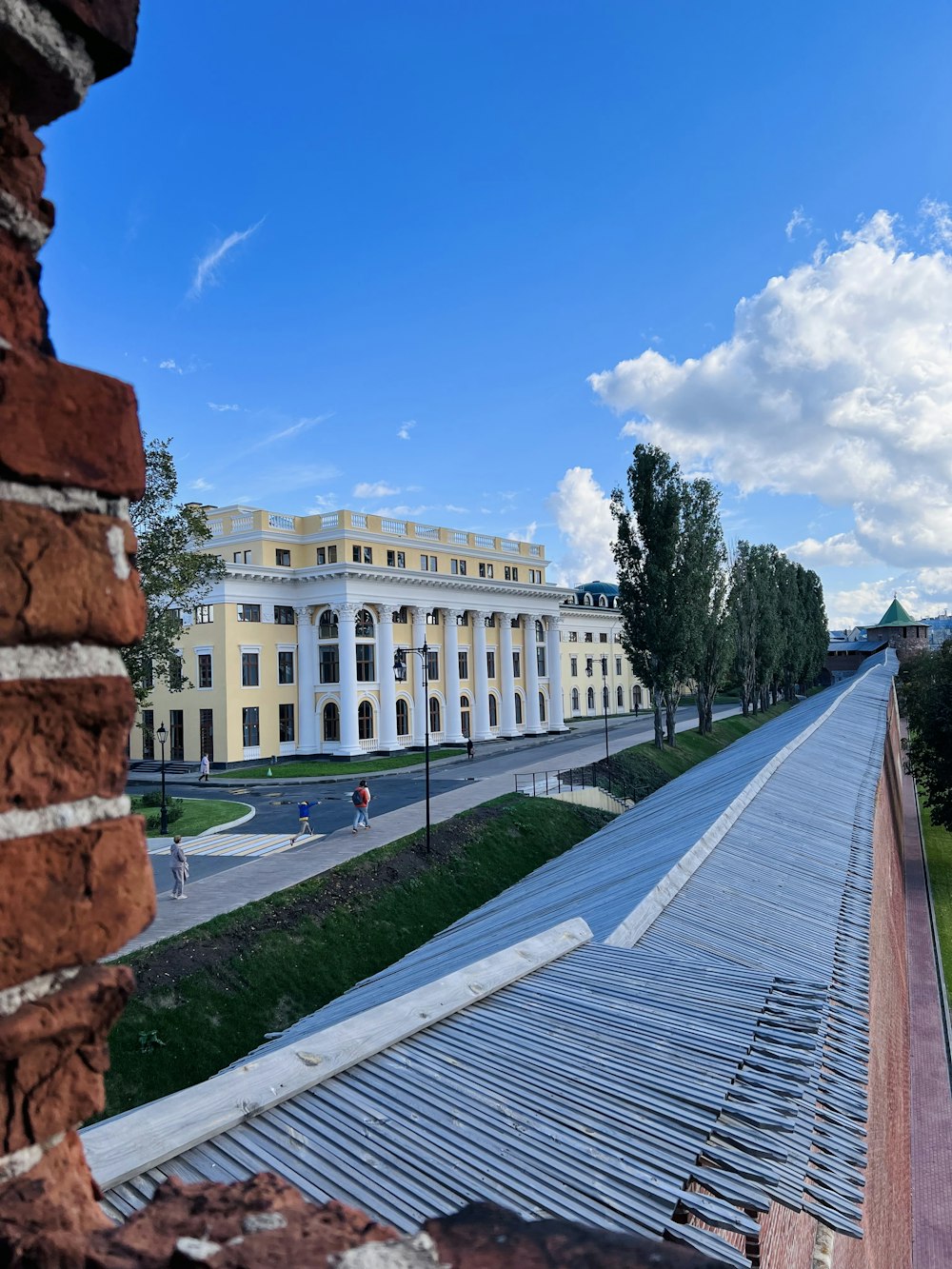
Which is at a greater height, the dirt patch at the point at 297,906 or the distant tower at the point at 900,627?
the distant tower at the point at 900,627

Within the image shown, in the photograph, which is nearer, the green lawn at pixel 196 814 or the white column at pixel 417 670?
the green lawn at pixel 196 814

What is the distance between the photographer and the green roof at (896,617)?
10012 cm

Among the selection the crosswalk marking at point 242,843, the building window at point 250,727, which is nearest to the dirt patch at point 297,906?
the crosswalk marking at point 242,843

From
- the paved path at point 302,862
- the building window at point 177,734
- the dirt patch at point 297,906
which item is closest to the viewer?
the dirt patch at point 297,906

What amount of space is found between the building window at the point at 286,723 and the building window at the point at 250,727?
1.41m

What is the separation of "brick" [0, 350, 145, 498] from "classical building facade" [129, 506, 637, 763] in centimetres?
3757

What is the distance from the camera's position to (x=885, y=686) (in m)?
42.5

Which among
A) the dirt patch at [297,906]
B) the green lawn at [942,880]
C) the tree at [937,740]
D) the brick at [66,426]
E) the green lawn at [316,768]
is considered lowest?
the green lawn at [942,880]

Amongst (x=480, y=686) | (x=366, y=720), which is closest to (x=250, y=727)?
(x=366, y=720)

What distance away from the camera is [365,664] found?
1794 inches

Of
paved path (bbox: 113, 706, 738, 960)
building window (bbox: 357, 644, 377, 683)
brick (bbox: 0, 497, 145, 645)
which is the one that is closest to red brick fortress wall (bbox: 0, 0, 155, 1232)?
brick (bbox: 0, 497, 145, 645)

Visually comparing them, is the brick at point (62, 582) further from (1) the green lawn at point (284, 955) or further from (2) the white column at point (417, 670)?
(2) the white column at point (417, 670)

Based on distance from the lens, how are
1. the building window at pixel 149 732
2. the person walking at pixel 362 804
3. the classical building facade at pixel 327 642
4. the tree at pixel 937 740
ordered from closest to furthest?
the person walking at pixel 362 804
the tree at pixel 937 740
the building window at pixel 149 732
the classical building facade at pixel 327 642

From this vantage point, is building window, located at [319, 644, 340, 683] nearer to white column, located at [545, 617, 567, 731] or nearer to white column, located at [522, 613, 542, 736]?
white column, located at [522, 613, 542, 736]
